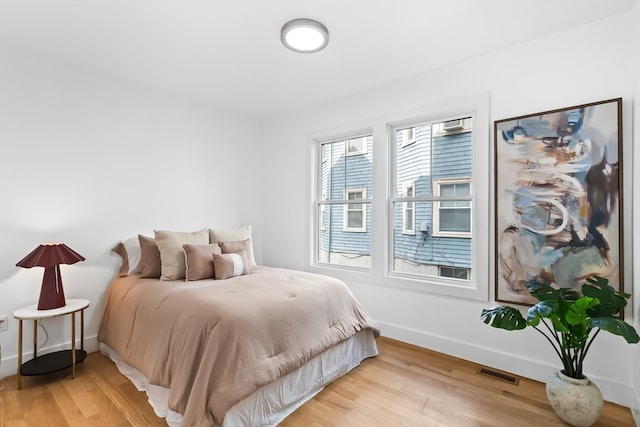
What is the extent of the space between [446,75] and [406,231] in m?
1.52

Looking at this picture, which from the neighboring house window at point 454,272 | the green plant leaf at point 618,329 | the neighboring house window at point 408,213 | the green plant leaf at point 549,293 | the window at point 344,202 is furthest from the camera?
the window at point 344,202

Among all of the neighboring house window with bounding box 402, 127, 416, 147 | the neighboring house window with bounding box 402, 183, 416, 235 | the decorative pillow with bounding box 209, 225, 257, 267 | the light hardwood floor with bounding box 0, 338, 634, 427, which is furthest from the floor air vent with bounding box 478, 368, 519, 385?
the decorative pillow with bounding box 209, 225, 257, 267

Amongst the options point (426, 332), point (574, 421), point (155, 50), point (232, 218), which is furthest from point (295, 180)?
point (574, 421)

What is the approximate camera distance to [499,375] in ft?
7.62

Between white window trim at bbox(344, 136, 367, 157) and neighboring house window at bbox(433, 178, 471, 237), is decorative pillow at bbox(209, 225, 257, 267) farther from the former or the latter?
neighboring house window at bbox(433, 178, 471, 237)

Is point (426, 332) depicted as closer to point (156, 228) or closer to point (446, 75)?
point (446, 75)

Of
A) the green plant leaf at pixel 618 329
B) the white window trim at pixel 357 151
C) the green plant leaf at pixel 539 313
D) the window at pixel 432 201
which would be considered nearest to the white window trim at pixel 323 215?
the white window trim at pixel 357 151

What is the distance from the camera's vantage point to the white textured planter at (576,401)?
171 cm

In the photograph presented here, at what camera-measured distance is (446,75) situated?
2.73 metres

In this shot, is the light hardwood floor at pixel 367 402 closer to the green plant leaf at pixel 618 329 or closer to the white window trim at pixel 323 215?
the green plant leaf at pixel 618 329

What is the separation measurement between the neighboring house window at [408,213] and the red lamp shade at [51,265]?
2910 millimetres

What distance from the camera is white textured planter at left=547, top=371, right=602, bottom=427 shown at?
1.71 meters

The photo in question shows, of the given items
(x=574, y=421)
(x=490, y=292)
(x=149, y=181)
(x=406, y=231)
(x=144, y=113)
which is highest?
(x=144, y=113)

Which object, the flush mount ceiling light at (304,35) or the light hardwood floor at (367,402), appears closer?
the light hardwood floor at (367,402)
